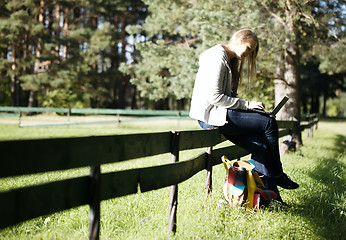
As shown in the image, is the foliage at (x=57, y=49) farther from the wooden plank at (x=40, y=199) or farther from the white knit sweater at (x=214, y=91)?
the wooden plank at (x=40, y=199)

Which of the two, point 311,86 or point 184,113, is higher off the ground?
point 311,86

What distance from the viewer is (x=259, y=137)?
11.9ft

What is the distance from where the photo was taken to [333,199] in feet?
13.7

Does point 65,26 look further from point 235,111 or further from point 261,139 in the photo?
point 261,139

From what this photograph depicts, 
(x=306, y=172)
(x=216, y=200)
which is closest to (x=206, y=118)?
(x=216, y=200)

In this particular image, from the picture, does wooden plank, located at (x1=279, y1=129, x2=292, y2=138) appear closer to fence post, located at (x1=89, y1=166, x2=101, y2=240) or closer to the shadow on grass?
the shadow on grass

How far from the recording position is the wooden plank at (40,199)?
160cm

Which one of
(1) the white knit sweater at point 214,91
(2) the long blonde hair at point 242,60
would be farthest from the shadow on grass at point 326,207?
(2) the long blonde hair at point 242,60

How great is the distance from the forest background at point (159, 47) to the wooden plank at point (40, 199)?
554 centimetres

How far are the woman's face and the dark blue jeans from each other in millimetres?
669

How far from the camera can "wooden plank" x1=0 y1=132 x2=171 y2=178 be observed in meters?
1.59

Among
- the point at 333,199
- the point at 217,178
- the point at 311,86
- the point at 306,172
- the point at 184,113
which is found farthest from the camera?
the point at 311,86

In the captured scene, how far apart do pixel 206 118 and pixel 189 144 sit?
1.63ft

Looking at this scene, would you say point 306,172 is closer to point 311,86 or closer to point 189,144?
point 189,144
